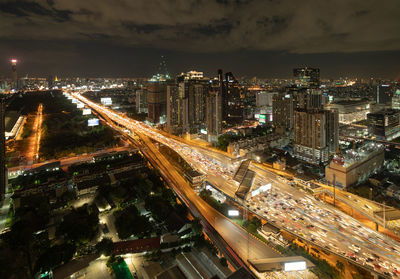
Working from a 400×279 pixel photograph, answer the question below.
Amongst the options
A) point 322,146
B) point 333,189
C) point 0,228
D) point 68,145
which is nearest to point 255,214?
point 333,189

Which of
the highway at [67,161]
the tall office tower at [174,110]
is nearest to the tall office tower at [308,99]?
the tall office tower at [174,110]

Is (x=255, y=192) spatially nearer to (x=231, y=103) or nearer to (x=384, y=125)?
(x=384, y=125)

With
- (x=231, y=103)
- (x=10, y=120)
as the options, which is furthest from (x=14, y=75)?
(x=231, y=103)

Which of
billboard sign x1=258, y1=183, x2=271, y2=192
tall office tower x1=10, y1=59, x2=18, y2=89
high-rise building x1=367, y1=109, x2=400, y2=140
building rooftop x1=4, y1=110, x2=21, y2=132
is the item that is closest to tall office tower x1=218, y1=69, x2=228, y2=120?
high-rise building x1=367, y1=109, x2=400, y2=140

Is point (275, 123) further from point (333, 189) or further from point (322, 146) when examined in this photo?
point (333, 189)

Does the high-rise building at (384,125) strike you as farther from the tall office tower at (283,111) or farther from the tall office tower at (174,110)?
the tall office tower at (174,110)

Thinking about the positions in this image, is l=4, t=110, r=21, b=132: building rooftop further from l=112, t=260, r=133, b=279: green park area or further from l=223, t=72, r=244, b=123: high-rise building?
l=223, t=72, r=244, b=123: high-rise building

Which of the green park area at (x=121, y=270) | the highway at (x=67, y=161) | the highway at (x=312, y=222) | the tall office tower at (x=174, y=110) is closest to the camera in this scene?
the green park area at (x=121, y=270)
